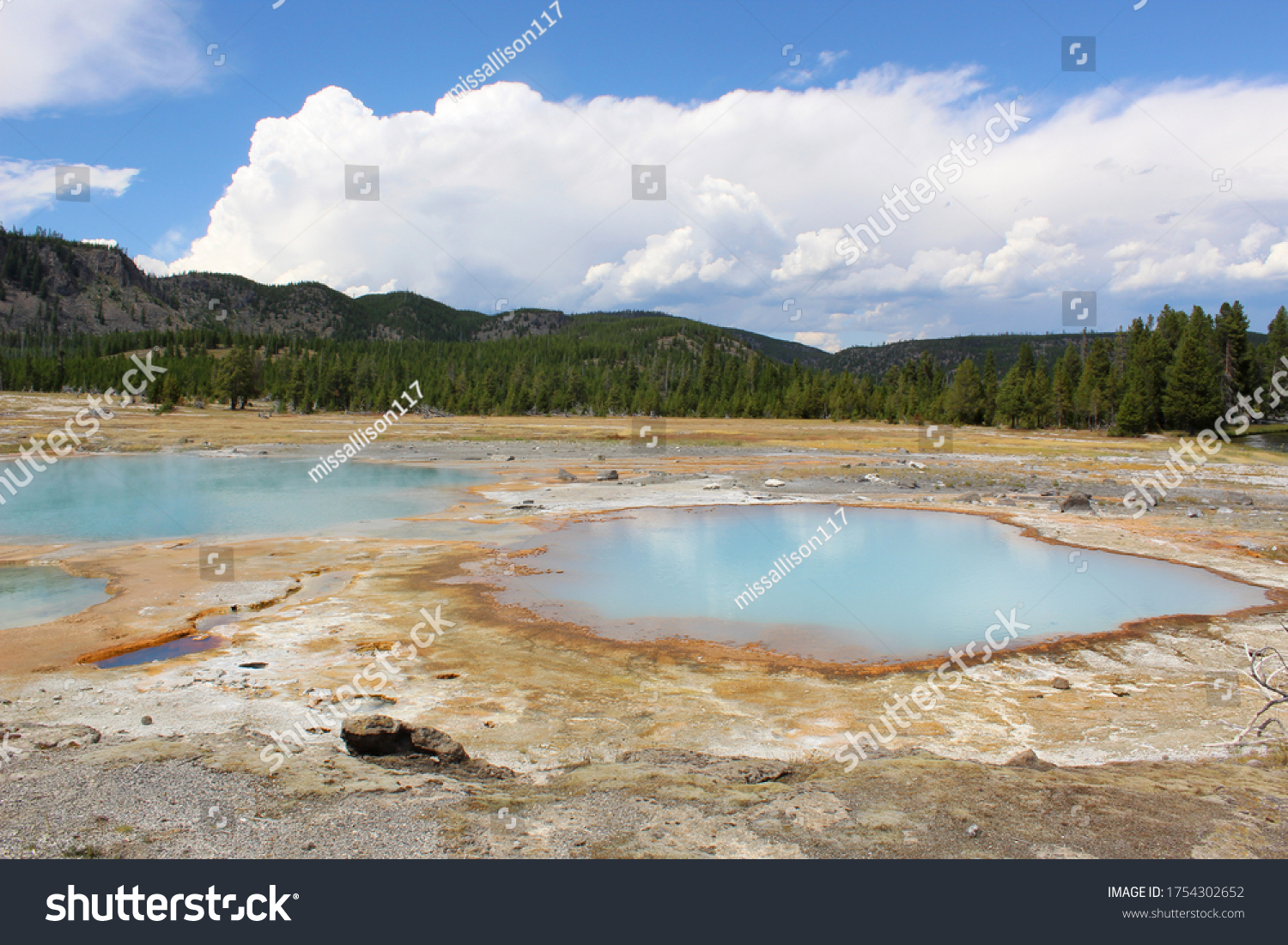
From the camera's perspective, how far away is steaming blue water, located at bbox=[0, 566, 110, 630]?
41.0ft

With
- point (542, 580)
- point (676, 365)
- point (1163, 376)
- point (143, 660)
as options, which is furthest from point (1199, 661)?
point (676, 365)

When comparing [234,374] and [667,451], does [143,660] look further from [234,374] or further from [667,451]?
[234,374]

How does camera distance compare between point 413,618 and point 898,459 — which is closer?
point 413,618

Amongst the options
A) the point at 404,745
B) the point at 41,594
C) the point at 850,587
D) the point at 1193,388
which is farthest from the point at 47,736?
the point at 1193,388

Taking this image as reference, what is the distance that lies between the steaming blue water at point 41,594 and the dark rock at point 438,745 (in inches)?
361

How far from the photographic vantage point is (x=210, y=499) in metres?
28.6

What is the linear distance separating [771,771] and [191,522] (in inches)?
886

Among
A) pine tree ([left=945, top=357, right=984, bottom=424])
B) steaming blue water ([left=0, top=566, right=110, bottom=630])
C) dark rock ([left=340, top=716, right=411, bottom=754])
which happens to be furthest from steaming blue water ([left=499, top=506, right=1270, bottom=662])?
pine tree ([left=945, top=357, right=984, bottom=424])

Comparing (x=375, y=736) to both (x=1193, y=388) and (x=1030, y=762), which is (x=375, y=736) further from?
(x=1193, y=388)

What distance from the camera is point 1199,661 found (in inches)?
415

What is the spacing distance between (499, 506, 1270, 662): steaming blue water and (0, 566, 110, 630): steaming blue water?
7.90 metres
